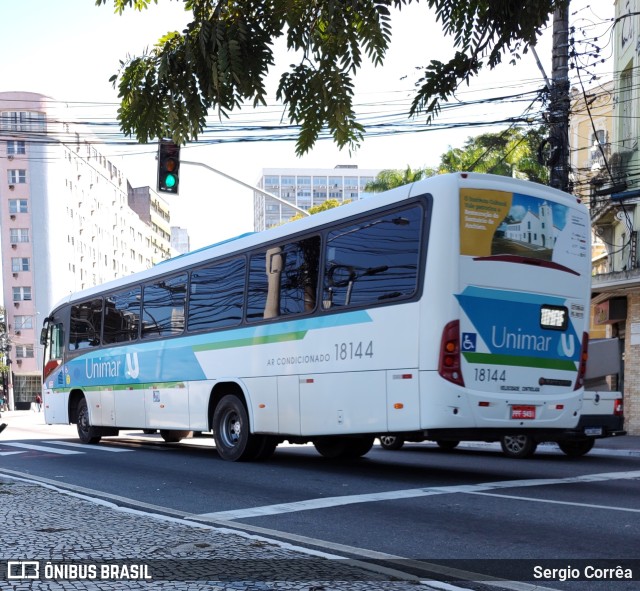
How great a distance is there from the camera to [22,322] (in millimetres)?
84500

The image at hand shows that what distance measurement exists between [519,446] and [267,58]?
39.6 feet

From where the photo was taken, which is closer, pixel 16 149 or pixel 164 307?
pixel 164 307

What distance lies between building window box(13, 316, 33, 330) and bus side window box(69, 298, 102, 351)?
68.7 m

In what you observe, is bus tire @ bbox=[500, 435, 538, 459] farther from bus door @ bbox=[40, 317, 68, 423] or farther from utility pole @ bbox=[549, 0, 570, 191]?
bus door @ bbox=[40, 317, 68, 423]

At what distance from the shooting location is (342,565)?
5586 mm

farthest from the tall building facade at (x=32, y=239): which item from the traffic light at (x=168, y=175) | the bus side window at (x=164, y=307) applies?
the bus side window at (x=164, y=307)

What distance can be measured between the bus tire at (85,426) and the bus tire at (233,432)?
569cm

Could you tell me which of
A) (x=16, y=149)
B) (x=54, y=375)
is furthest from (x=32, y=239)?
(x=54, y=375)

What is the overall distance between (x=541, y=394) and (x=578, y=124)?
93.1 feet

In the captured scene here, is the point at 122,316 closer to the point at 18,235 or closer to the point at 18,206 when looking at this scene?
the point at 18,235

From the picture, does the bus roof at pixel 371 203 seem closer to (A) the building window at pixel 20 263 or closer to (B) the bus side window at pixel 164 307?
(B) the bus side window at pixel 164 307

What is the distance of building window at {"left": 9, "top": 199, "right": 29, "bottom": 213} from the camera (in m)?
84.2

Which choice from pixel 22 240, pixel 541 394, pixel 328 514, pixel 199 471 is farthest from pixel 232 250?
pixel 22 240

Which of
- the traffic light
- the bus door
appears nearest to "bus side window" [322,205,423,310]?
the traffic light
